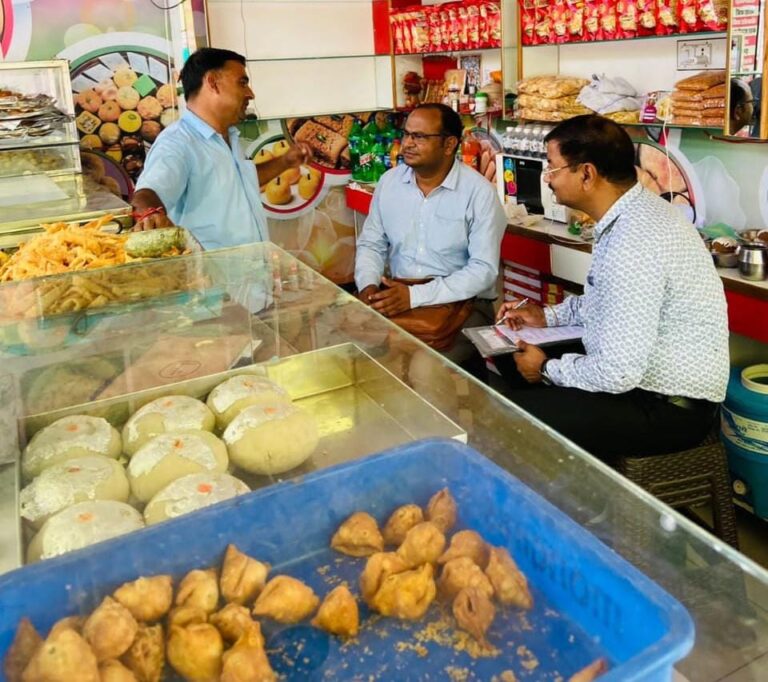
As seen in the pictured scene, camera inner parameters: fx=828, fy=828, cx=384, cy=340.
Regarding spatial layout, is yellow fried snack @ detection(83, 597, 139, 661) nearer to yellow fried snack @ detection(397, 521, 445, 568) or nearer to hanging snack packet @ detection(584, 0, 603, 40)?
yellow fried snack @ detection(397, 521, 445, 568)

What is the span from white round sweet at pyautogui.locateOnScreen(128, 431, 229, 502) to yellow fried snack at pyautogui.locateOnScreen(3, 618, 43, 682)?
350mm

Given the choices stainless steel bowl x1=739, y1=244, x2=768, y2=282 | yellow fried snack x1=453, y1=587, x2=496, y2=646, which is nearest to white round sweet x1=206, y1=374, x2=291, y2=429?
yellow fried snack x1=453, y1=587, x2=496, y2=646

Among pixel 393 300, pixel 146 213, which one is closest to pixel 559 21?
pixel 393 300

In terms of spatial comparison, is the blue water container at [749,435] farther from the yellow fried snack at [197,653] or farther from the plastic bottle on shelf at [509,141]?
the yellow fried snack at [197,653]

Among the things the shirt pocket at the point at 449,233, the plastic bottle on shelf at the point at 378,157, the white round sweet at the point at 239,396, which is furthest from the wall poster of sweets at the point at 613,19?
the white round sweet at the point at 239,396

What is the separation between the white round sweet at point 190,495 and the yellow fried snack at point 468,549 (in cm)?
29

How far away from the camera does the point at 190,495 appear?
→ 1098 mm

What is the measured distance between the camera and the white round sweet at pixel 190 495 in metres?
1.08

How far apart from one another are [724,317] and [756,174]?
151 centimetres

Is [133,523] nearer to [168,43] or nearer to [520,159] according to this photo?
[520,159]

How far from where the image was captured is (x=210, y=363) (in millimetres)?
1610

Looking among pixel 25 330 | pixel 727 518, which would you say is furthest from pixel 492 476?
pixel 727 518

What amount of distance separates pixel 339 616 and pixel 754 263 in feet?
8.90

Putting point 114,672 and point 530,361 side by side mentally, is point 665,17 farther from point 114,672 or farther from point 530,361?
point 114,672
